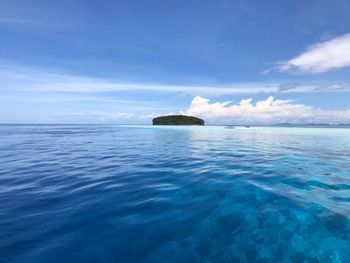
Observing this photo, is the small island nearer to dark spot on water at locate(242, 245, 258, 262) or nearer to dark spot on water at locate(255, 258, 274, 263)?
dark spot on water at locate(242, 245, 258, 262)

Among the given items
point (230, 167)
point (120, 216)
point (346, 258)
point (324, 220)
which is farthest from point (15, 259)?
point (230, 167)

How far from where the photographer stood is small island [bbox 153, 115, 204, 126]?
184125 mm

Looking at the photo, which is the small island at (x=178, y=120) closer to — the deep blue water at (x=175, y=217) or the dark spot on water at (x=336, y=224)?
the deep blue water at (x=175, y=217)

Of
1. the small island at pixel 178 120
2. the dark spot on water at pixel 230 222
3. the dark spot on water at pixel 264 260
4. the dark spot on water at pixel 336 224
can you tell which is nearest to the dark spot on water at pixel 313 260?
the dark spot on water at pixel 264 260

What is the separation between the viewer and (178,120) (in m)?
184

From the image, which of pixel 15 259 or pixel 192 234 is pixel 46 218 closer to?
pixel 15 259

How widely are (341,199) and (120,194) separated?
919 centimetres

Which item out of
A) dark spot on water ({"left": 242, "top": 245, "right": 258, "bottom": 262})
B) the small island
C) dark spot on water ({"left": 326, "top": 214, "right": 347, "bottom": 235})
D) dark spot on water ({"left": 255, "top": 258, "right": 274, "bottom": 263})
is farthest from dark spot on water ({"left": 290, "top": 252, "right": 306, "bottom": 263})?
the small island

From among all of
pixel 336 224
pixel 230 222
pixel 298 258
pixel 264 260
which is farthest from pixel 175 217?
pixel 336 224

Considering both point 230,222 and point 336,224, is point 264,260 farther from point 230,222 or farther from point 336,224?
point 336,224

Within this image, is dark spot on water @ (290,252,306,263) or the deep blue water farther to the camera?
the deep blue water

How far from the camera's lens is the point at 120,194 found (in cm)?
1017

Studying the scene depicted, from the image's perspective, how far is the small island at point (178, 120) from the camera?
18412 cm

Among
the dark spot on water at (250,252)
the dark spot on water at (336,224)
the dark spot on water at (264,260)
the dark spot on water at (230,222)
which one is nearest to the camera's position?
the dark spot on water at (264,260)
